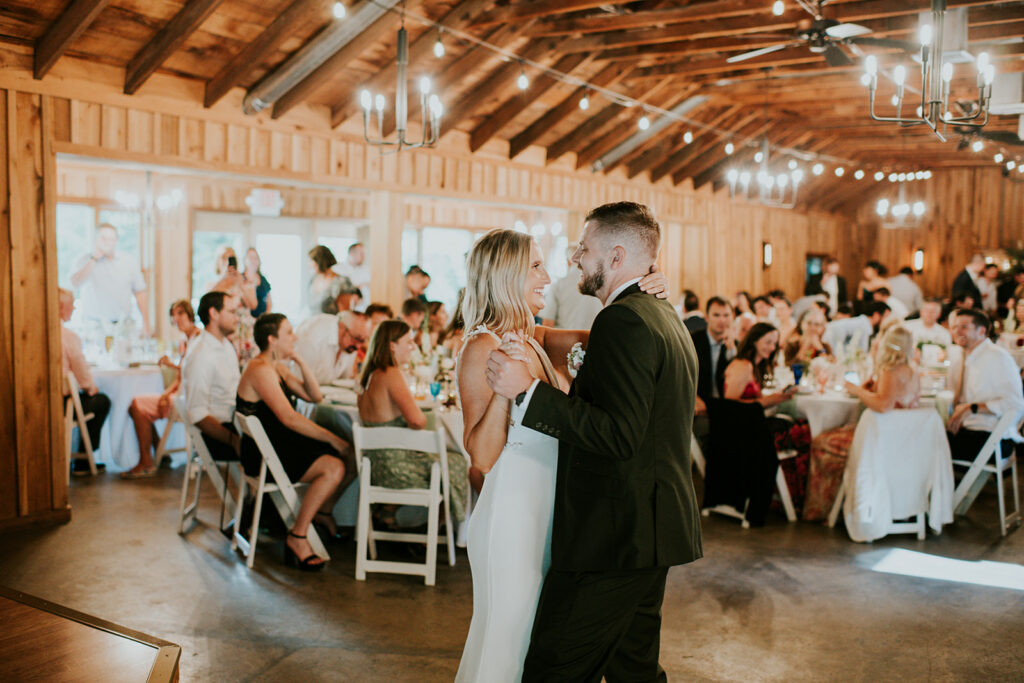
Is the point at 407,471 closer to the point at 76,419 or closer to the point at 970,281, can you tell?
the point at 76,419

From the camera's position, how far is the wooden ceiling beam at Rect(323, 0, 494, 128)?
651 centimetres

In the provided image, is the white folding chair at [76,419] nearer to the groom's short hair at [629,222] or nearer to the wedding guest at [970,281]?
the groom's short hair at [629,222]

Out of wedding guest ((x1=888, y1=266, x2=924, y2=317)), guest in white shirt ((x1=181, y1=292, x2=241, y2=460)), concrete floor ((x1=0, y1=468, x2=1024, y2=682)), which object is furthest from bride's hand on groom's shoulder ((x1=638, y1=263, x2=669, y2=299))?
wedding guest ((x1=888, y1=266, x2=924, y2=317))

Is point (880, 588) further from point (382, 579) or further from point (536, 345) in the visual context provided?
point (536, 345)

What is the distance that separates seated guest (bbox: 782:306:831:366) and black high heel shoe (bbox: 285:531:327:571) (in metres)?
3.97

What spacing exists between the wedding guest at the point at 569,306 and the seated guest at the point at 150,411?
284 centimetres

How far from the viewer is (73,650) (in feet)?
6.87

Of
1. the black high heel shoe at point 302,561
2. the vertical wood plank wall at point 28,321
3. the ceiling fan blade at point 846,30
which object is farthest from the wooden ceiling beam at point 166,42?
the ceiling fan blade at point 846,30

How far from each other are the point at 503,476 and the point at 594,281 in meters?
0.57

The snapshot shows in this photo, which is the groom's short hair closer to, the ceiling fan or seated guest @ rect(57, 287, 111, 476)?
the ceiling fan

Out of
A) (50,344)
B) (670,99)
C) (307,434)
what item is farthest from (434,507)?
(670,99)

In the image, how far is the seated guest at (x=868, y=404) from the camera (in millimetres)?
5266

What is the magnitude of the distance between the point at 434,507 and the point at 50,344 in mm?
2783

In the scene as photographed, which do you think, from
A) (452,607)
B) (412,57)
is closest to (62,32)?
(412,57)
